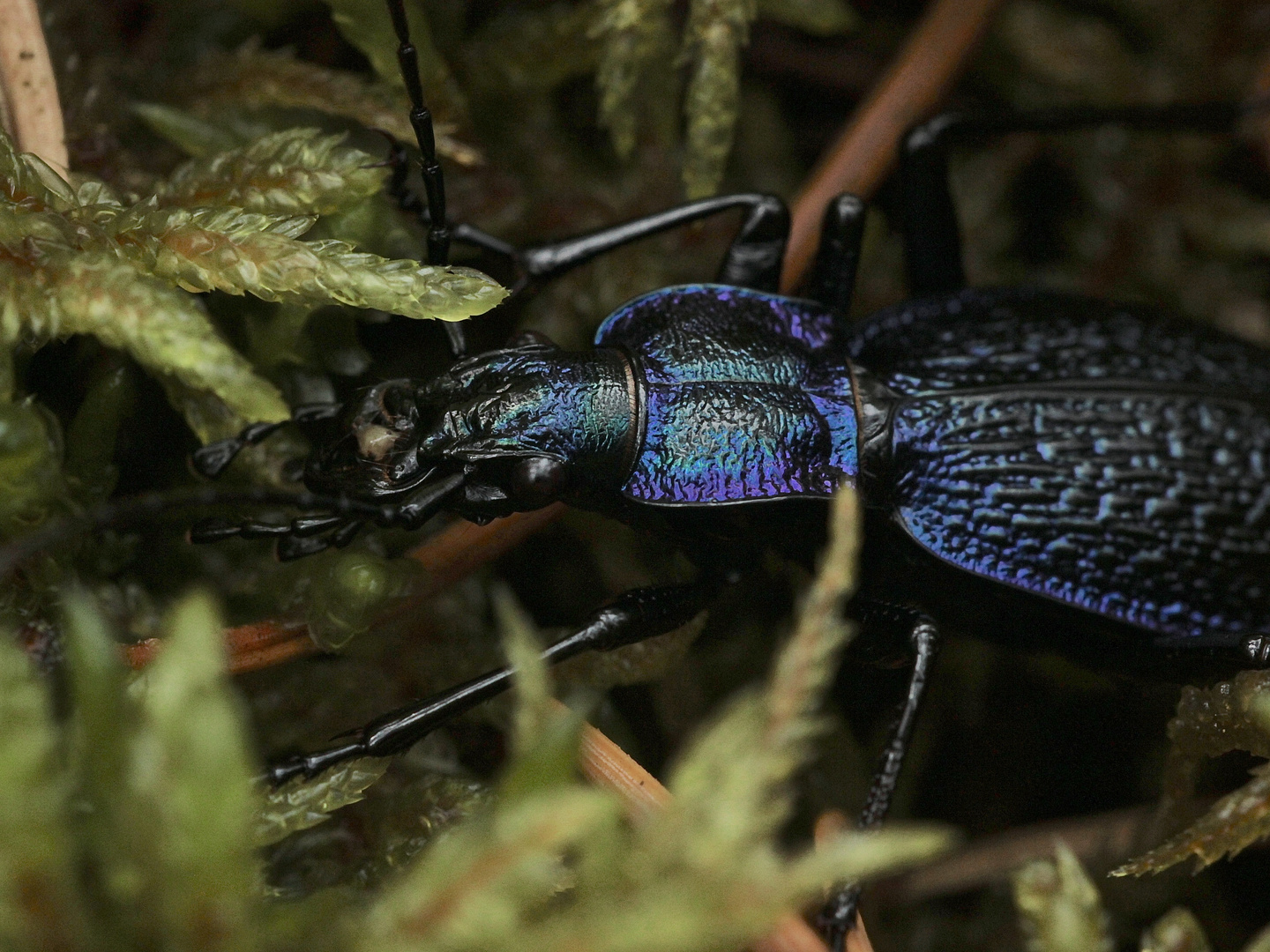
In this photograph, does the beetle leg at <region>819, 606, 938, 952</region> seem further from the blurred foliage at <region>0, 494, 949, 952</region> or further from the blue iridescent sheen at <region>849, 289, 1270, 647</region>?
the blurred foliage at <region>0, 494, 949, 952</region>

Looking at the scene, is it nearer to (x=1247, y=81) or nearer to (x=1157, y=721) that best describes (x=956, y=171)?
(x=1247, y=81)

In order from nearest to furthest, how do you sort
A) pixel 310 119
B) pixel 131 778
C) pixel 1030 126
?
pixel 131 778 < pixel 310 119 < pixel 1030 126

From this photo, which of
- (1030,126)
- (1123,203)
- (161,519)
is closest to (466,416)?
(161,519)

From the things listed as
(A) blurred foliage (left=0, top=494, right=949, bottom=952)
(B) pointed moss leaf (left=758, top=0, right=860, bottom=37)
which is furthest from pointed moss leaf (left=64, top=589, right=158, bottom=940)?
(B) pointed moss leaf (left=758, top=0, right=860, bottom=37)

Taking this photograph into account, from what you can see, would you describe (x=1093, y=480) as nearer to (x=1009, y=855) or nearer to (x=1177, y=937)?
(x=1009, y=855)

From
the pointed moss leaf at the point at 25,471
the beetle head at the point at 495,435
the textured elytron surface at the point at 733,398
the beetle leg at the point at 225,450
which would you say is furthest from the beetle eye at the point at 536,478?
Result: the pointed moss leaf at the point at 25,471

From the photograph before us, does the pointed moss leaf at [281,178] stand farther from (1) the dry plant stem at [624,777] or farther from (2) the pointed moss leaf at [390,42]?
(1) the dry plant stem at [624,777]

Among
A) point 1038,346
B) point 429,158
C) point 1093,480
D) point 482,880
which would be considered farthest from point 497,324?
point 482,880
